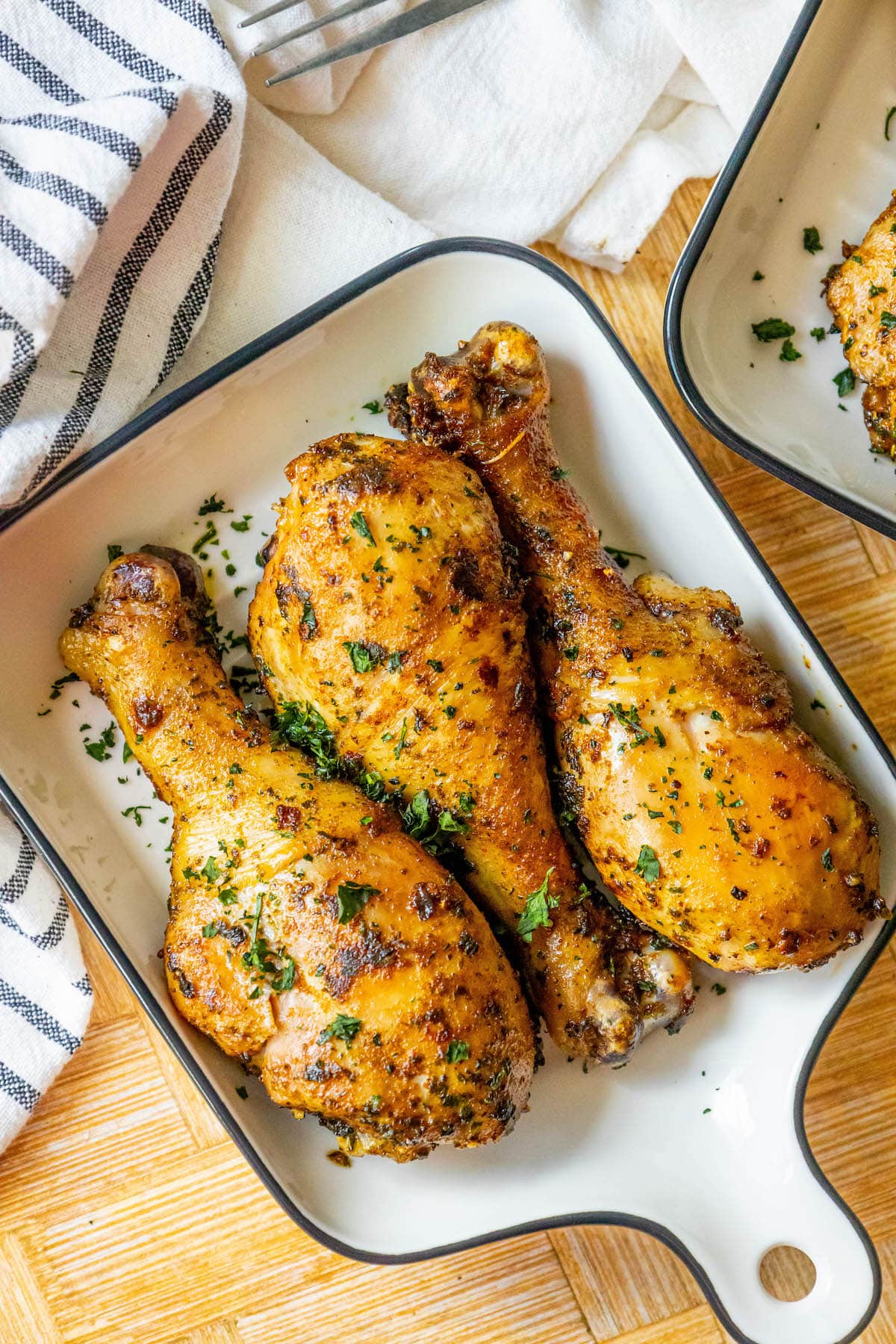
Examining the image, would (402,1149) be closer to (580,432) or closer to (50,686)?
(50,686)

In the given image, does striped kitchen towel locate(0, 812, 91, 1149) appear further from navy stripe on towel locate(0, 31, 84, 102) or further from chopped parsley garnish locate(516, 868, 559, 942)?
navy stripe on towel locate(0, 31, 84, 102)

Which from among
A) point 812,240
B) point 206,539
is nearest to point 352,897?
point 206,539

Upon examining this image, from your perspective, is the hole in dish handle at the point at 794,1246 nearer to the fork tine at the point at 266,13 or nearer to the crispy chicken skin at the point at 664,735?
the crispy chicken skin at the point at 664,735

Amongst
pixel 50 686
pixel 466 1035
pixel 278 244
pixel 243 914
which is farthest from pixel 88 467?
pixel 466 1035

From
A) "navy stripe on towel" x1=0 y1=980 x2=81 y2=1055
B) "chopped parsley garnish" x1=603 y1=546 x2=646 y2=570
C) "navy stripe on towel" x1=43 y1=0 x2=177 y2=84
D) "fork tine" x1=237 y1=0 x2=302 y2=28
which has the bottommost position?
"navy stripe on towel" x1=0 y1=980 x2=81 y2=1055

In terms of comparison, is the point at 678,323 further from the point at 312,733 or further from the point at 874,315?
the point at 312,733

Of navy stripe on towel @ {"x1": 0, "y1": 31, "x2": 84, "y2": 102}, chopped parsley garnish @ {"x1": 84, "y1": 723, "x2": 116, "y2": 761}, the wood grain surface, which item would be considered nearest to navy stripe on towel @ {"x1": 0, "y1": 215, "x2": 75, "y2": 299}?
navy stripe on towel @ {"x1": 0, "y1": 31, "x2": 84, "y2": 102}
